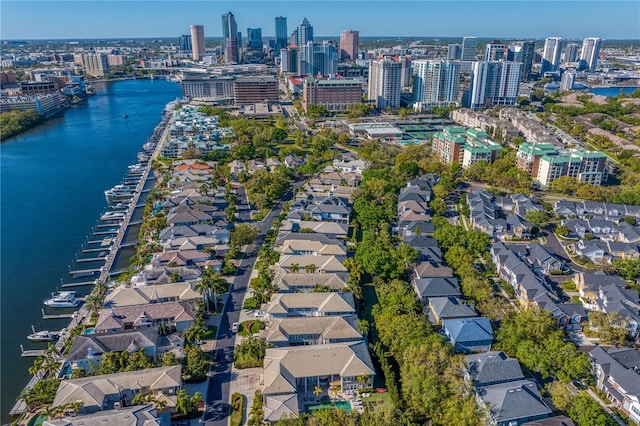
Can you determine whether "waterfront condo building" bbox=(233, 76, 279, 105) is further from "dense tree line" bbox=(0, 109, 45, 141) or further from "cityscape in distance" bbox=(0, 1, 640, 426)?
"dense tree line" bbox=(0, 109, 45, 141)

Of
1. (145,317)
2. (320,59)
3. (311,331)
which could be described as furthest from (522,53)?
(145,317)

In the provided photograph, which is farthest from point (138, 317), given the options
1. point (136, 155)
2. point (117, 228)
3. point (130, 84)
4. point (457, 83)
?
point (130, 84)

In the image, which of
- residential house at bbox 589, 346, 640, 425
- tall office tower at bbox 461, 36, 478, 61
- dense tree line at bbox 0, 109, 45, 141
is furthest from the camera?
tall office tower at bbox 461, 36, 478, 61

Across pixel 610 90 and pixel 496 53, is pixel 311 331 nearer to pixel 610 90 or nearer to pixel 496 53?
pixel 496 53

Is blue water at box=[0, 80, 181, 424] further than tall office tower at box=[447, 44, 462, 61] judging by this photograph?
No

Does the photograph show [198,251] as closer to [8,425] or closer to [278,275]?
[278,275]

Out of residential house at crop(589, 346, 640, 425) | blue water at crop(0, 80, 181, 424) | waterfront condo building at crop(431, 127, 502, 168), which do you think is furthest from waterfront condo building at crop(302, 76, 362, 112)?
residential house at crop(589, 346, 640, 425)
